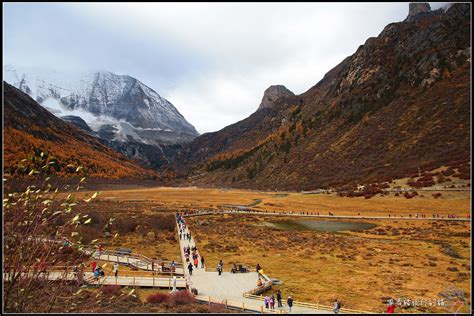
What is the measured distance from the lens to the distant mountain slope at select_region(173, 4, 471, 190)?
377 feet

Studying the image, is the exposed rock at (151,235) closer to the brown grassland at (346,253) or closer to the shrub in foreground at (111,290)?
the brown grassland at (346,253)

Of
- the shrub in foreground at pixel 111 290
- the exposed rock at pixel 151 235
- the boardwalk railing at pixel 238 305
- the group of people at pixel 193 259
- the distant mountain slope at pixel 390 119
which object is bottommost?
the exposed rock at pixel 151 235

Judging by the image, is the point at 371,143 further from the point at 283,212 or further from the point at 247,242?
the point at 247,242

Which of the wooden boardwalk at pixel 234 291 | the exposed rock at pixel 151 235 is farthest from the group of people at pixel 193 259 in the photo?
the exposed rock at pixel 151 235

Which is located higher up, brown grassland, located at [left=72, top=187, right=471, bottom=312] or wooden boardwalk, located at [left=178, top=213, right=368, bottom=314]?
wooden boardwalk, located at [left=178, top=213, right=368, bottom=314]

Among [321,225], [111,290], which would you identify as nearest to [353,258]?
[321,225]

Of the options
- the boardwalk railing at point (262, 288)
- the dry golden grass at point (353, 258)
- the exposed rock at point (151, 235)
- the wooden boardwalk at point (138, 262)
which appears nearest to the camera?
the boardwalk railing at point (262, 288)

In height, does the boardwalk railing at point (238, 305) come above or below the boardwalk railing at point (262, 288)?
above

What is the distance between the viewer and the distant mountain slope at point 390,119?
115 m

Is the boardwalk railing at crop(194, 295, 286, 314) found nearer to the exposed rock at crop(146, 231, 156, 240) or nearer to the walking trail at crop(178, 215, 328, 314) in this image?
the walking trail at crop(178, 215, 328, 314)

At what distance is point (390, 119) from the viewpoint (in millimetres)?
141125

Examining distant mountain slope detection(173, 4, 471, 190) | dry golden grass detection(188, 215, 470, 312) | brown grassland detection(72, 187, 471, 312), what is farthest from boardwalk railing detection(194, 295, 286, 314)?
distant mountain slope detection(173, 4, 471, 190)

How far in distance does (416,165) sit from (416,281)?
294 ft

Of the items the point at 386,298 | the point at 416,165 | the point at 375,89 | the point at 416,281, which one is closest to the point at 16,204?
the point at 386,298
